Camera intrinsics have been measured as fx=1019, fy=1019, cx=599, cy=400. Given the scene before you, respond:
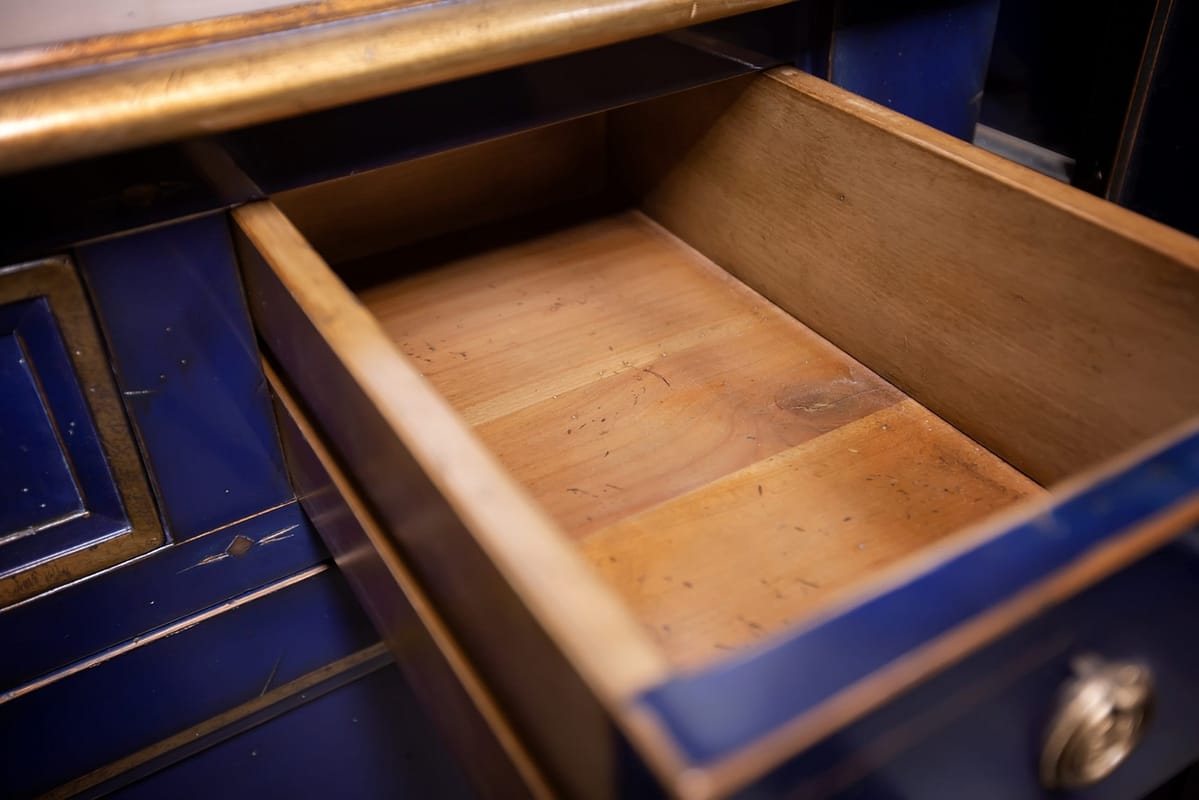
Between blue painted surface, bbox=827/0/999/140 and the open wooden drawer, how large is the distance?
0.13 meters

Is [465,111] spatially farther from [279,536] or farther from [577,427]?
[279,536]

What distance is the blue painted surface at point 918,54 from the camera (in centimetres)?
95

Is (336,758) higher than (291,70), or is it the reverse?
(291,70)

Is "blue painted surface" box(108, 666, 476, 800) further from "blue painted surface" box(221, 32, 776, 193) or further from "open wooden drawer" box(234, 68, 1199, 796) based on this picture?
"blue painted surface" box(221, 32, 776, 193)

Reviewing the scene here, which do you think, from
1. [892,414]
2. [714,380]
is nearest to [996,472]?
[892,414]

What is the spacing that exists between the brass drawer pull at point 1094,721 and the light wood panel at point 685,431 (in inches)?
6.8

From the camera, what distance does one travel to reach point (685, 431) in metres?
0.80

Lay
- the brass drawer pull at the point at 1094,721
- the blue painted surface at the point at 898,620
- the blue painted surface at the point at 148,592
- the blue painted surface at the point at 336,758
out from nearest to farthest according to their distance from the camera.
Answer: the blue painted surface at the point at 898,620
the brass drawer pull at the point at 1094,721
the blue painted surface at the point at 148,592
the blue painted surface at the point at 336,758

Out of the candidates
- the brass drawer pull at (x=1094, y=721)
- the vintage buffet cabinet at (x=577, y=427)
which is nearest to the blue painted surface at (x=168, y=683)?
the vintage buffet cabinet at (x=577, y=427)

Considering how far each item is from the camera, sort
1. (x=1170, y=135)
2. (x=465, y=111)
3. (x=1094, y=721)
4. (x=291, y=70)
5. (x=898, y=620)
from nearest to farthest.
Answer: (x=898, y=620) < (x=1094, y=721) < (x=291, y=70) < (x=465, y=111) < (x=1170, y=135)

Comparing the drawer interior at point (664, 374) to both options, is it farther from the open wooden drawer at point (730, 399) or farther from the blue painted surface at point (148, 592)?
the blue painted surface at point (148, 592)

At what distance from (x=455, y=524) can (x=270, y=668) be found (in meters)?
0.54

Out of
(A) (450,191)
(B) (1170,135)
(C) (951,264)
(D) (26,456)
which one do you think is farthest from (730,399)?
(B) (1170,135)

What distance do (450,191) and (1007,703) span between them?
0.78 meters
